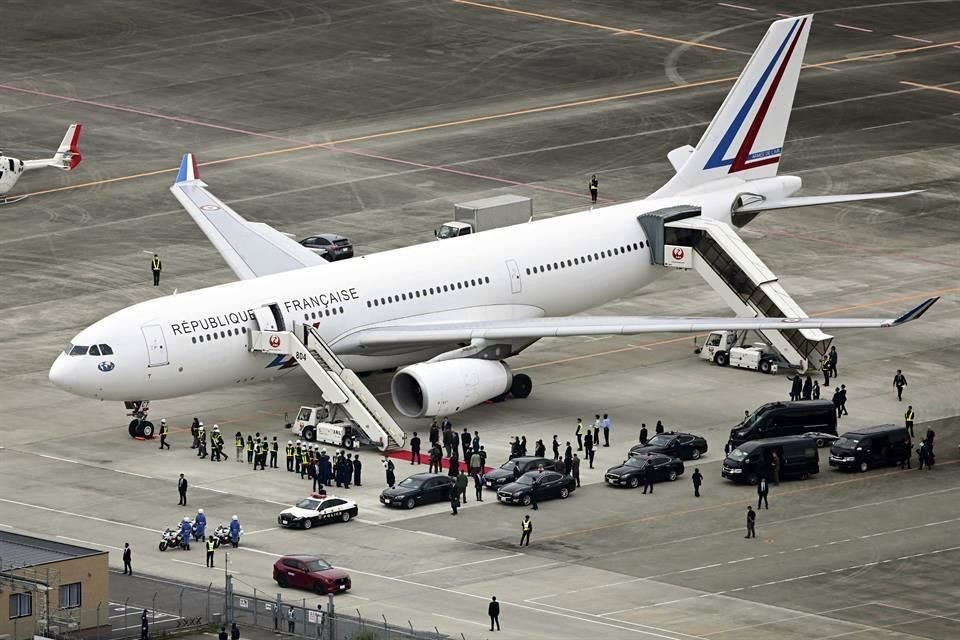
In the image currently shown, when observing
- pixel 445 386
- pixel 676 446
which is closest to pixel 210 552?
pixel 445 386

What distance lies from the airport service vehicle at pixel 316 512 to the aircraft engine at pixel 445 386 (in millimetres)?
10330

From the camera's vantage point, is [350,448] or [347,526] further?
[350,448]

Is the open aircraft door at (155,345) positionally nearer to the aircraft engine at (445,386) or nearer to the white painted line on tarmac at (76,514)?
the white painted line on tarmac at (76,514)

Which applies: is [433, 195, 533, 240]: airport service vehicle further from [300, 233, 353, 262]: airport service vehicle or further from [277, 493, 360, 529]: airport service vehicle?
[277, 493, 360, 529]: airport service vehicle

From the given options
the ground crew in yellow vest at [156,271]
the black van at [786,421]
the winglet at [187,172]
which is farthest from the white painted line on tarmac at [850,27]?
the black van at [786,421]

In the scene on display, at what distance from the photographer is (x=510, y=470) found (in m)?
93.5

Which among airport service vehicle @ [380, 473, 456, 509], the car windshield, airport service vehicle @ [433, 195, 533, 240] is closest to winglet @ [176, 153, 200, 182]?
airport service vehicle @ [433, 195, 533, 240]

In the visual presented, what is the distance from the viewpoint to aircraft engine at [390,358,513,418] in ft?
326

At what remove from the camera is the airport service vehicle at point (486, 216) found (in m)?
124

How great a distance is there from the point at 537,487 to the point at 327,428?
1121 cm

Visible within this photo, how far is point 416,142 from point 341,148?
14.8ft

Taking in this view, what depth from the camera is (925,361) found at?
110062mm

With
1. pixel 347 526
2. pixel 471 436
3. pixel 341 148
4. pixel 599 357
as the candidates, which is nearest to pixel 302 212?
pixel 341 148

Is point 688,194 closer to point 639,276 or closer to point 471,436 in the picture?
point 639,276
